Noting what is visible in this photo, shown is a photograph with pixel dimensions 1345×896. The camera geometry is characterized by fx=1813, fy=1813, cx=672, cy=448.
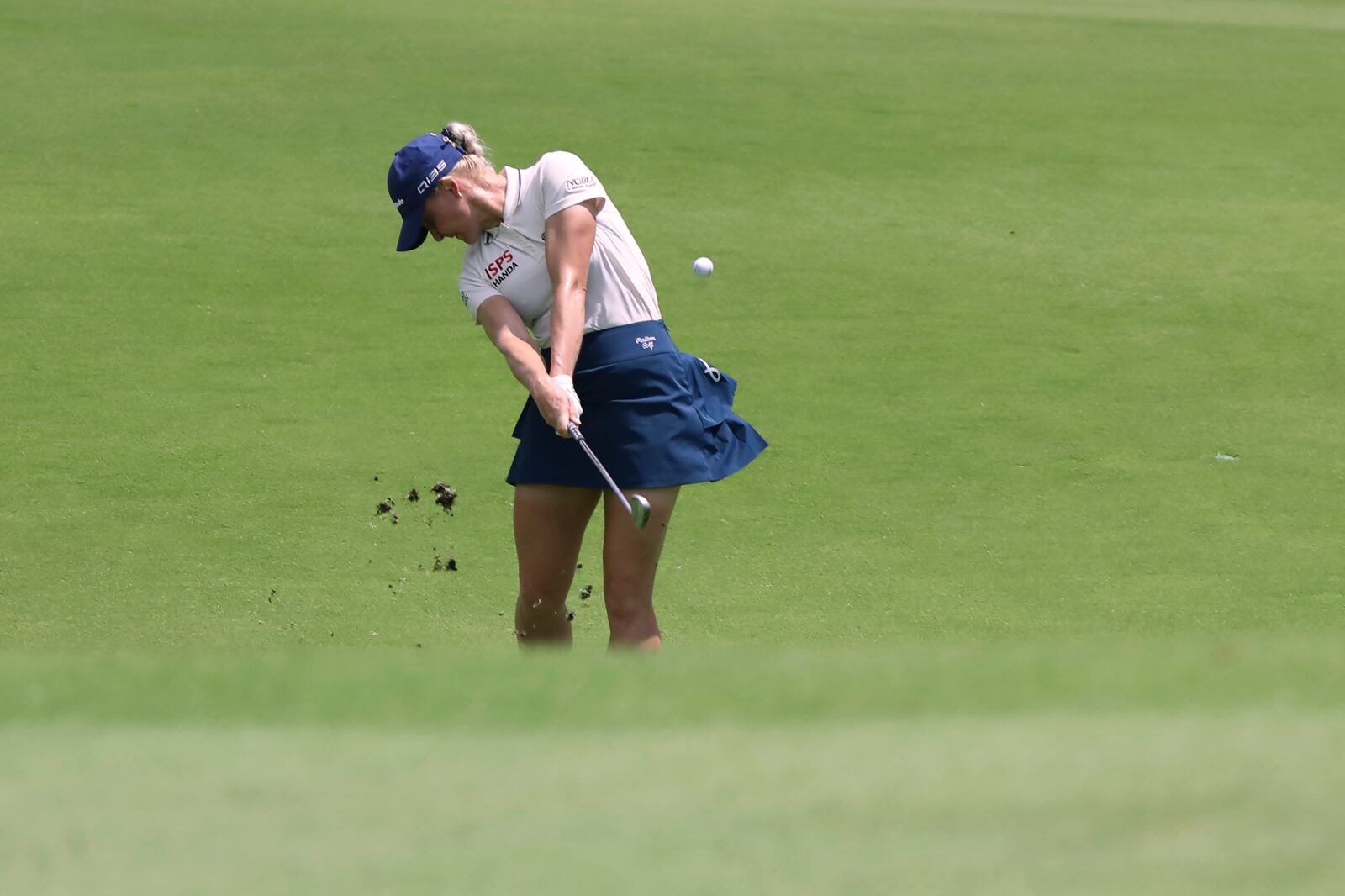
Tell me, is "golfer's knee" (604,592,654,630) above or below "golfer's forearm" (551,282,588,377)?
below

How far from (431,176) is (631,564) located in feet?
3.10

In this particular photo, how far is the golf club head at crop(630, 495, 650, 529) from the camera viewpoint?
379 cm

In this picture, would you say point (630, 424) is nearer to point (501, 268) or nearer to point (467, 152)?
point (501, 268)

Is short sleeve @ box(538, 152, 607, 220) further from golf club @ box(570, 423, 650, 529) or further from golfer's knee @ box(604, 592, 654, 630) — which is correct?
golfer's knee @ box(604, 592, 654, 630)

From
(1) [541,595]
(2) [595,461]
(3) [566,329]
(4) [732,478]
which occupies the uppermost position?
(3) [566,329]

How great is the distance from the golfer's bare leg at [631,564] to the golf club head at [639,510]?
0.32 ft

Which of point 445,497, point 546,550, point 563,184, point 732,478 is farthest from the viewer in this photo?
point 732,478

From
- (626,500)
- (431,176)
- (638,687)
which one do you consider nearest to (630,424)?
(626,500)

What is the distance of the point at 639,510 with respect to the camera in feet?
12.5

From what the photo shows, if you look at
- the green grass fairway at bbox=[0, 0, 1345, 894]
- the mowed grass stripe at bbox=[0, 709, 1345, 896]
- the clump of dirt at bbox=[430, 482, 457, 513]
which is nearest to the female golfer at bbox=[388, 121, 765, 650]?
the green grass fairway at bbox=[0, 0, 1345, 894]

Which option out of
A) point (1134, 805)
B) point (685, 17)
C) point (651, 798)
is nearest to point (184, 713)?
point (651, 798)

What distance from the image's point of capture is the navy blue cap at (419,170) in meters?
3.87

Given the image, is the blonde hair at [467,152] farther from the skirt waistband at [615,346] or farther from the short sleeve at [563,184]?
the skirt waistband at [615,346]

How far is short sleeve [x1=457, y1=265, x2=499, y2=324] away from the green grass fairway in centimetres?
101
